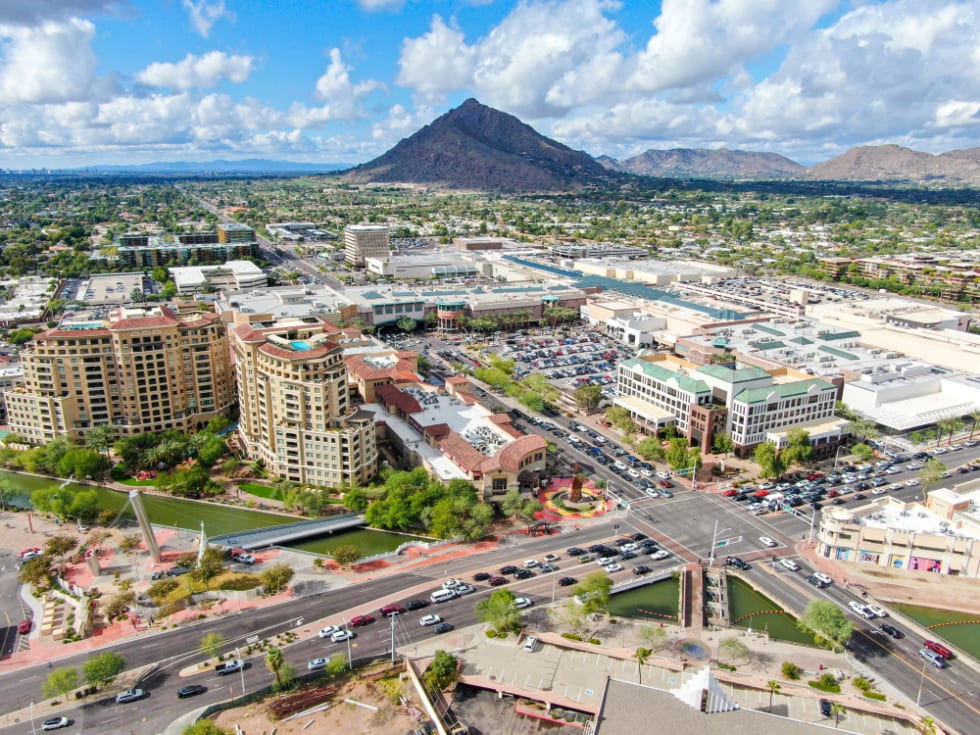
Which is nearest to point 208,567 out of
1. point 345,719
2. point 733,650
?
point 345,719

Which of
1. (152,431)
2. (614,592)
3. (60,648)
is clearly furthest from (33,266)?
(614,592)

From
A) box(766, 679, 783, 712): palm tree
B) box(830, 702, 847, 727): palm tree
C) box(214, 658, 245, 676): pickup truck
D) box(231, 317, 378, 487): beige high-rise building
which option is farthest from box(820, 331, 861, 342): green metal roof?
box(214, 658, 245, 676): pickup truck

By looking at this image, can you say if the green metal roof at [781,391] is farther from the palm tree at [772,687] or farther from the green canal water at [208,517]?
the green canal water at [208,517]

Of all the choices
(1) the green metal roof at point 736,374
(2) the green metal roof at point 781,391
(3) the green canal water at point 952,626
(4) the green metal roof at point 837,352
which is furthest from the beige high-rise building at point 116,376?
(4) the green metal roof at point 837,352

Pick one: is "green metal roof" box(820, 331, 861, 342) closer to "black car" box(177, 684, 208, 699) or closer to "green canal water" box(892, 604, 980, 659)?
"green canal water" box(892, 604, 980, 659)

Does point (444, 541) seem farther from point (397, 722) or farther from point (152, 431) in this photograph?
point (152, 431)

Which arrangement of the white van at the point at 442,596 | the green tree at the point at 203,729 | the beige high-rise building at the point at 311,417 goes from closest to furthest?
the green tree at the point at 203,729
the white van at the point at 442,596
the beige high-rise building at the point at 311,417
